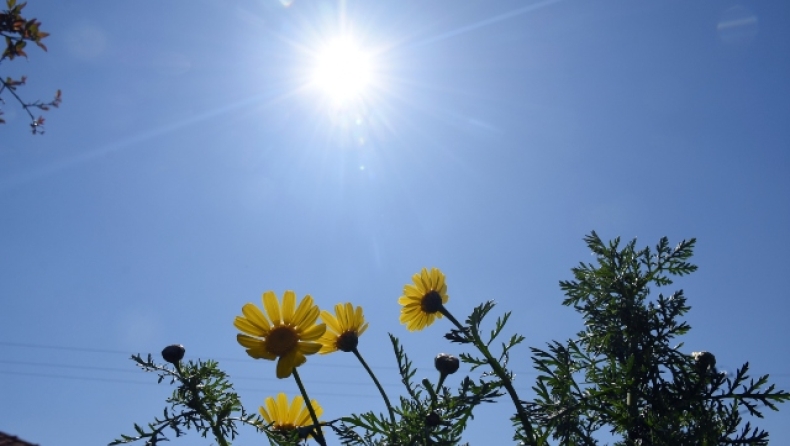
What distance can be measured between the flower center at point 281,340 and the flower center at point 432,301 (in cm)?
71

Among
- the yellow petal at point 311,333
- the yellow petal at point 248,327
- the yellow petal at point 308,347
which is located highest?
the yellow petal at point 248,327

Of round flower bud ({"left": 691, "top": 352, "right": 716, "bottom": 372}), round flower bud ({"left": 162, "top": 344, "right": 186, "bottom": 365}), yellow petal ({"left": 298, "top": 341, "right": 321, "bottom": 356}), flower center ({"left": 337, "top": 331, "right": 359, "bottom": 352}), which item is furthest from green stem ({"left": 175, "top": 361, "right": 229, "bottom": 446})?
round flower bud ({"left": 691, "top": 352, "right": 716, "bottom": 372})

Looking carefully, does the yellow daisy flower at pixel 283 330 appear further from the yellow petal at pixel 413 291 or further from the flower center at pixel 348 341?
the yellow petal at pixel 413 291

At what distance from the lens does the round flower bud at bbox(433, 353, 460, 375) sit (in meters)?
2.04

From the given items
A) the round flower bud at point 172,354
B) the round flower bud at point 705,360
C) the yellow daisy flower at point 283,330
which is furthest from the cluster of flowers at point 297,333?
the round flower bud at point 705,360

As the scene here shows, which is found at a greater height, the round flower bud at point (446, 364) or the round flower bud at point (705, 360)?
the round flower bud at point (446, 364)

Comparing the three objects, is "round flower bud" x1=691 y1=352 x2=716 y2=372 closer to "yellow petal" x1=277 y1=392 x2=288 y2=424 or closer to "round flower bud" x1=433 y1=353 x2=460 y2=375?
"round flower bud" x1=433 y1=353 x2=460 y2=375

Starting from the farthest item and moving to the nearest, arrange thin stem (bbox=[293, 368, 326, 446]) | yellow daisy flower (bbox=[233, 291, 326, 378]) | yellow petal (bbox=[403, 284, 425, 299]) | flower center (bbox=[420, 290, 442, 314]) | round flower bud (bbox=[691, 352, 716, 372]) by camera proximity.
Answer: yellow petal (bbox=[403, 284, 425, 299]), flower center (bbox=[420, 290, 442, 314]), round flower bud (bbox=[691, 352, 716, 372]), yellow daisy flower (bbox=[233, 291, 326, 378]), thin stem (bbox=[293, 368, 326, 446])

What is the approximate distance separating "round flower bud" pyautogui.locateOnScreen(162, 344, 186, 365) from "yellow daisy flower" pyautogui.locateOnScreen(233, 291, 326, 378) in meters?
0.26

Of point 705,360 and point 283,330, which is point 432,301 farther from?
point 705,360

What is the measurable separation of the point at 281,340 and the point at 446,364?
60 cm

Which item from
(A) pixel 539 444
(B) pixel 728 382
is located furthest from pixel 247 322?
(B) pixel 728 382

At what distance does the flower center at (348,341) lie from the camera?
2.02m

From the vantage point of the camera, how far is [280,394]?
1.99 m
